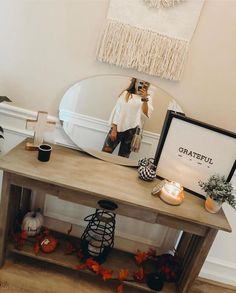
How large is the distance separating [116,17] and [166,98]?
0.50m

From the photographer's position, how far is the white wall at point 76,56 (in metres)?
1.53

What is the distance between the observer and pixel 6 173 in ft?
4.72

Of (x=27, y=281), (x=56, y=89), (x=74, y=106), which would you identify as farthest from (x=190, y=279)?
(x=56, y=89)

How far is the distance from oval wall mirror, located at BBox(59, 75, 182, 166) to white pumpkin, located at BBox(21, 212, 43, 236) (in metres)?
0.53

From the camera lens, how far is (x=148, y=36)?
154 cm

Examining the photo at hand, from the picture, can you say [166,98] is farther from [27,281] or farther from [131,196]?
[27,281]

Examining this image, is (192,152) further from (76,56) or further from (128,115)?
(76,56)

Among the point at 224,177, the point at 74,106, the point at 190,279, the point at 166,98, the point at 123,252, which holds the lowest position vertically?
the point at 123,252

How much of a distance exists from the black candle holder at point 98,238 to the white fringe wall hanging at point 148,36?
866mm

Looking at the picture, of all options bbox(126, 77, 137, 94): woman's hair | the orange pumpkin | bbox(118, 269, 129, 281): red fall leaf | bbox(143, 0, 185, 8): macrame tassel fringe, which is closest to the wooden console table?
the orange pumpkin

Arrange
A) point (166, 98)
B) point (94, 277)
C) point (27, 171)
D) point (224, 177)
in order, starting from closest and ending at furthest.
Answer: point (27, 171)
point (224, 177)
point (166, 98)
point (94, 277)

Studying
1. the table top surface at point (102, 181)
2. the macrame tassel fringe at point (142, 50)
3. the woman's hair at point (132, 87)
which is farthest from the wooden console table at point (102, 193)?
the macrame tassel fringe at point (142, 50)

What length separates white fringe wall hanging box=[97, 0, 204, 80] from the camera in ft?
4.90

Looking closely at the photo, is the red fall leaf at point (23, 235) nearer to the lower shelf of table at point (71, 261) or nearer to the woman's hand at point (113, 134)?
the lower shelf of table at point (71, 261)
